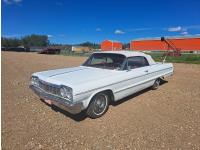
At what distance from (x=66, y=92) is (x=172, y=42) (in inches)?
2512

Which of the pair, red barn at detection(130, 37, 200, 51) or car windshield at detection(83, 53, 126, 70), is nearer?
car windshield at detection(83, 53, 126, 70)

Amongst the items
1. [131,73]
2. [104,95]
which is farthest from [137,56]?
[104,95]

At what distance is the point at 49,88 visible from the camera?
13.7 feet

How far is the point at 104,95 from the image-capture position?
450cm

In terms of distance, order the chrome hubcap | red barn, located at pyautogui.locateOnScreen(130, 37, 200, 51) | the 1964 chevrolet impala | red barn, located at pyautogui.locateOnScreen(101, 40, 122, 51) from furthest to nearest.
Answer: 1. red barn, located at pyautogui.locateOnScreen(101, 40, 122, 51)
2. red barn, located at pyautogui.locateOnScreen(130, 37, 200, 51)
3. the chrome hubcap
4. the 1964 chevrolet impala

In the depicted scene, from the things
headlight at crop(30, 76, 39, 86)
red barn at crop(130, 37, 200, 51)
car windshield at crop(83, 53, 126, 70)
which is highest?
red barn at crop(130, 37, 200, 51)

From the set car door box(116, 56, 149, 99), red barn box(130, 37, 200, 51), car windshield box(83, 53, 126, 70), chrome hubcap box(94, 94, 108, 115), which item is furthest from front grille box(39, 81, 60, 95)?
red barn box(130, 37, 200, 51)

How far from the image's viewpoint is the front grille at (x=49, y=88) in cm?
399

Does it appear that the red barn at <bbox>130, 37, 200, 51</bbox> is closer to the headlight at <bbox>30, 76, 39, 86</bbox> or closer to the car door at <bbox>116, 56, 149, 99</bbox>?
the car door at <bbox>116, 56, 149, 99</bbox>

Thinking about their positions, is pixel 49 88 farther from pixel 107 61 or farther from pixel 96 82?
pixel 107 61

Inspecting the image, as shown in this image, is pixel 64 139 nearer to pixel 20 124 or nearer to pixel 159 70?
pixel 20 124

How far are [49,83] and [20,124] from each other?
3.45ft

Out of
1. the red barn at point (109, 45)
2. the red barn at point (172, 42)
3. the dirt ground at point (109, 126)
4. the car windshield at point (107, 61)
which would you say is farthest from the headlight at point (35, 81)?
the red barn at point (109, 45)

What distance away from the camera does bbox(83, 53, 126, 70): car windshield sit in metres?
5.29
